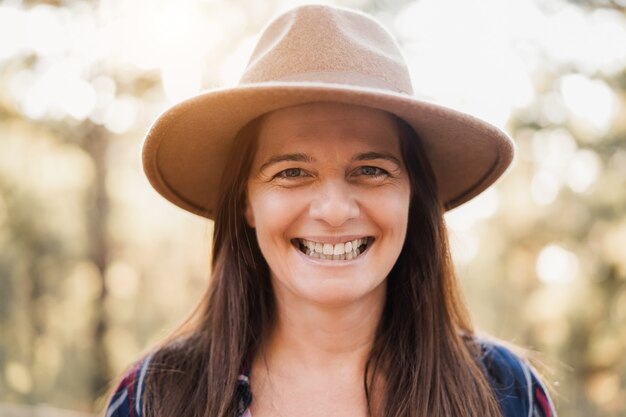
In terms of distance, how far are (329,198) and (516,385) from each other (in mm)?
799

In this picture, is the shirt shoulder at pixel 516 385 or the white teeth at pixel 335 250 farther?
the shirt shoulder at pixel 516 385

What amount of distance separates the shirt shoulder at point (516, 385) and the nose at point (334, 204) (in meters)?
0.67

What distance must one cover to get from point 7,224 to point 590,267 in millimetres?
8031

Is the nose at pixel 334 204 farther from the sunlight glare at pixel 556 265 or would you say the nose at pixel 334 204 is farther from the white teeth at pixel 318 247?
the sunlight glare at pixel 556 265

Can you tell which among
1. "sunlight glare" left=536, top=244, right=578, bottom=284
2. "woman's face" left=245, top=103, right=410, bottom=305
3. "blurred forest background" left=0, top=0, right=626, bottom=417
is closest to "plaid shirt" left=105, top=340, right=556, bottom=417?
"woman's face" left=245, top=103, right=410, bottom=305

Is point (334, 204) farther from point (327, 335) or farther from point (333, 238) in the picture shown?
point (327, 335)

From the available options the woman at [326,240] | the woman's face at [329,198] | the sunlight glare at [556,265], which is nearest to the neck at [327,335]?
the woman at [326,240]

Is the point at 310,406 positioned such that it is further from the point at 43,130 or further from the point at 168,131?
the point at 43,130

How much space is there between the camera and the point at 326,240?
185cm

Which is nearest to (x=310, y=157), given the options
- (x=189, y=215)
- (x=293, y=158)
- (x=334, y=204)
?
(x=293, y=158)

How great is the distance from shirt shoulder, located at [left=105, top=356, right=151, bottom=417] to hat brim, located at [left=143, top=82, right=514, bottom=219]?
1.85 feet

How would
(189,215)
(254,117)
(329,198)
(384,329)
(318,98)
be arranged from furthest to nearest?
(189,215), (384,329), (254,117), (329,198), (318,98)

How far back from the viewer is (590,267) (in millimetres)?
7961

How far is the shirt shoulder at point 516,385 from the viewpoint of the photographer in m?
1.98
